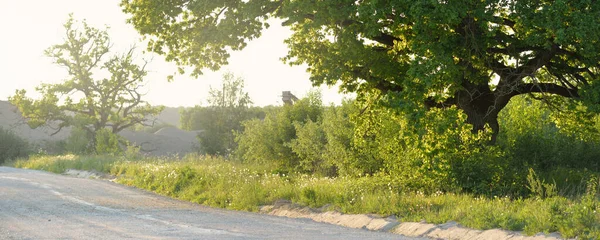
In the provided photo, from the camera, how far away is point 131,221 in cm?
1393

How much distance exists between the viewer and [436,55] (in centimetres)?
1630

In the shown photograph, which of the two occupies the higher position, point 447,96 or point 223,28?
point 223,28

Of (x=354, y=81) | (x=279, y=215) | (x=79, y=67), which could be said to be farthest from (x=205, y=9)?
(x=79, y=67)

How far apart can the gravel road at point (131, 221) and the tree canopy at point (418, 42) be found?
4414mm

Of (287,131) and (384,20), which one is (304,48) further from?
(287,131)

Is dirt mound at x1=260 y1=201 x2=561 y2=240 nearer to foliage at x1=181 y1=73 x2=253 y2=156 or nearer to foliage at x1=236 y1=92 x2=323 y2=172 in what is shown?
foliage at x1=236 y1=92 x2=323 y2=172

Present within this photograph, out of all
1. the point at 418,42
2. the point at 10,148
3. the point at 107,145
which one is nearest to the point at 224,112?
the point at 107,145

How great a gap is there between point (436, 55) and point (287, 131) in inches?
546

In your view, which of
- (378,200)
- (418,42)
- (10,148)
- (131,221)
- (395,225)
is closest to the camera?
(395,225)

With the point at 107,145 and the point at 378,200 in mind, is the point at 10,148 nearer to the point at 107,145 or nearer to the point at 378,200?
the point at 107,145

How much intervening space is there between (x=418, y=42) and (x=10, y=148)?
51.3 m

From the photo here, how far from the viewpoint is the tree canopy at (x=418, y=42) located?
52.5 feet

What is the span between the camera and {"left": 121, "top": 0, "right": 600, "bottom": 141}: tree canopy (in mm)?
16016

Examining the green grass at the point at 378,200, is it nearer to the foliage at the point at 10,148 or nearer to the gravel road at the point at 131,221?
the gravel road at the point at 131,221
